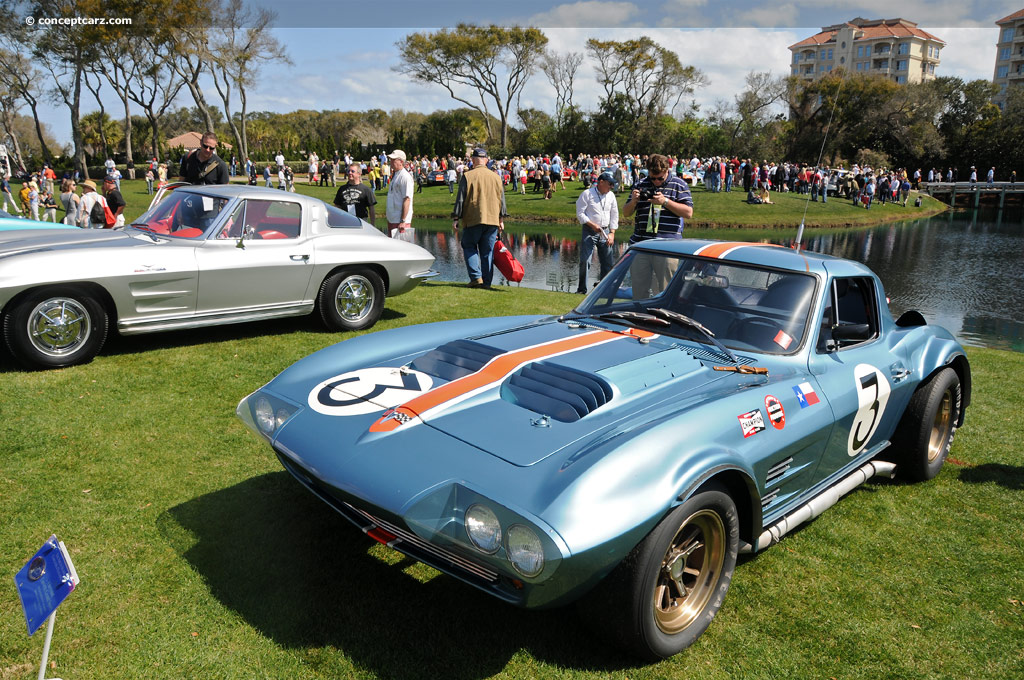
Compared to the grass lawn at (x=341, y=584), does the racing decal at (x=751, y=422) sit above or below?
above

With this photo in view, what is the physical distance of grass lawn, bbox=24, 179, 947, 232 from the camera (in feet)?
93.6

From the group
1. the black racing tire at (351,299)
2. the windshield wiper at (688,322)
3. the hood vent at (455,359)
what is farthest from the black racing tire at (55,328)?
the windshield wiper at (688,322)

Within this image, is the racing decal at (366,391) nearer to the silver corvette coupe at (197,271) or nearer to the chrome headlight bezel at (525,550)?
the chrome headlight bezel at (525,550)

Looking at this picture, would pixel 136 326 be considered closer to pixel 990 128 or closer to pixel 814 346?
pixel 814 346

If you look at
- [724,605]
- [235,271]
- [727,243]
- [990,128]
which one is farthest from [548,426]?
[990,128]

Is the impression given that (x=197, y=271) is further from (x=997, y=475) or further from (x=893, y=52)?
(x=893, y=52)

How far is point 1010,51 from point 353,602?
13109 centimetres

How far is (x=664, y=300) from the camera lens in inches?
162

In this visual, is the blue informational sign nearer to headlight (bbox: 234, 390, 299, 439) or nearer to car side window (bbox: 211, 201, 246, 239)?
headlight (bbox: 234, 390, 299, 439)

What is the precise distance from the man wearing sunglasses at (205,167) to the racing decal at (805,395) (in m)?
7.44

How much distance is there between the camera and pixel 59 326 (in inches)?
212

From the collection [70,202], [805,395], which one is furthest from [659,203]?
[70,202]

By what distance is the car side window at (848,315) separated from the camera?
3793 millimetres

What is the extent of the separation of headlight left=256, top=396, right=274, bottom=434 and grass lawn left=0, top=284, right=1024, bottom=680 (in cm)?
58
